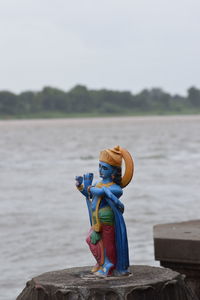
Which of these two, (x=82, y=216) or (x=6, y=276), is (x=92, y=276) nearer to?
(x=6, y=276)

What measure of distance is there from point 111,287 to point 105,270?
461mm

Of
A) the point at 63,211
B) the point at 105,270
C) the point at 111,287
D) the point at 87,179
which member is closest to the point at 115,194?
the point at 87,179

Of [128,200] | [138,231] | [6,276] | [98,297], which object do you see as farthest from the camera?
[128,200]

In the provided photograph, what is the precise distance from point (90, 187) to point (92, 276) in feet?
2.24

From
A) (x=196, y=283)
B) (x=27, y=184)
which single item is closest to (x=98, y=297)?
(x=196, y=283)

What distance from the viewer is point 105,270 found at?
27.8 feet

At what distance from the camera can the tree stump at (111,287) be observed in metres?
8.00

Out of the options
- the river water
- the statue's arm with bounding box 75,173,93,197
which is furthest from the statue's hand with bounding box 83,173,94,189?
the river water

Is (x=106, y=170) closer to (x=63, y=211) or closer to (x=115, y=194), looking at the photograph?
(x=115, y=194)

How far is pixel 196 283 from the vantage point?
10617 millimetres

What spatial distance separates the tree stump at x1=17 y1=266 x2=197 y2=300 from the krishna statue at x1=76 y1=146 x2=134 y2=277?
124 millimetres

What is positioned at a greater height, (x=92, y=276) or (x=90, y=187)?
(x=90, y=187)

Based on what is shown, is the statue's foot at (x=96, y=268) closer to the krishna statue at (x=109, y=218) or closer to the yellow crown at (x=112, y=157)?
the krishna statue at (x=109, y=218)

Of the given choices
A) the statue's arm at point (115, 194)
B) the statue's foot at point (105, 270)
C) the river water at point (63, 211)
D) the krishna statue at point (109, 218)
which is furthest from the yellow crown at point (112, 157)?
the river water at point (63, 211)
